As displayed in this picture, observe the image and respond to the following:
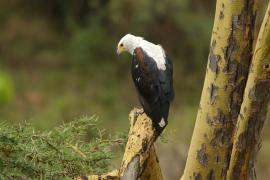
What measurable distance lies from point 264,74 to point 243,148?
0.92 feet

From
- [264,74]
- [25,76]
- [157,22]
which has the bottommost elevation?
[264,74]

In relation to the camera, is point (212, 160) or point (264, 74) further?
point (212, 160)

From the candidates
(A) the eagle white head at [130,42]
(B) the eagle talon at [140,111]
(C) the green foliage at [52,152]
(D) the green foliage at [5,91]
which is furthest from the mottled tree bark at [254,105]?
(D) the green foliage at [5,91]

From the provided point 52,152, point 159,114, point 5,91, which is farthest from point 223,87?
point 5,91

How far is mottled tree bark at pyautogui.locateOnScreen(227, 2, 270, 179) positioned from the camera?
2.67 metres

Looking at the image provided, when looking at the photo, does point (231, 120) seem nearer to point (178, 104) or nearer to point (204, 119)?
point (204, 119)

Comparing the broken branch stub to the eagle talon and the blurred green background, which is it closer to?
the eagle talon

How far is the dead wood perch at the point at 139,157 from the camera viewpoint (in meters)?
2.82

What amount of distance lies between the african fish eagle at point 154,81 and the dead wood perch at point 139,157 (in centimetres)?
4

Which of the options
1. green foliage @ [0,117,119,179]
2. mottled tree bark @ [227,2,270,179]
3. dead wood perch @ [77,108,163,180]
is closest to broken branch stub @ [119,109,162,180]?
dead wood perch @ [77,108,163,180]

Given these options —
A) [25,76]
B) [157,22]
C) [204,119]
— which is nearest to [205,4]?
[157,22]

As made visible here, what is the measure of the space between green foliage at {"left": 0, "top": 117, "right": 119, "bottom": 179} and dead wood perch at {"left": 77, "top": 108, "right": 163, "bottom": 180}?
13 cm

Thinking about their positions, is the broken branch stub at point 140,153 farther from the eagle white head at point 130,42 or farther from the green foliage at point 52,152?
the eagle white head at point 130,42

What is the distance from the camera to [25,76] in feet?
27.2
